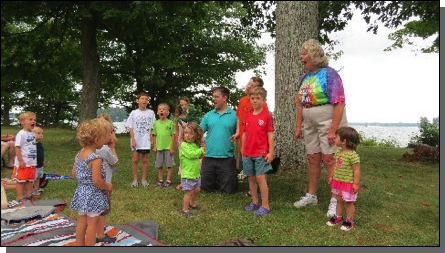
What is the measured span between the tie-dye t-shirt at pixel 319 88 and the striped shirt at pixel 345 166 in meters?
0.45

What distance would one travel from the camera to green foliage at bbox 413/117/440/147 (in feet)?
4.58

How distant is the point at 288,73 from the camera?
4.33 metres

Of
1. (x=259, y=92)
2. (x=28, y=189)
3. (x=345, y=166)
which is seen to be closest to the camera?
(x=345, y=166)

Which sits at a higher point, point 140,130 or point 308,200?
point 140,130

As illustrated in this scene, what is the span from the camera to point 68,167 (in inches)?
302

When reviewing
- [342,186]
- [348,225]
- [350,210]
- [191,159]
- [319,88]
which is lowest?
[348,225]

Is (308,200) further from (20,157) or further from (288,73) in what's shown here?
(20,157)

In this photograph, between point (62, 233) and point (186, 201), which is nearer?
point (62, 233)

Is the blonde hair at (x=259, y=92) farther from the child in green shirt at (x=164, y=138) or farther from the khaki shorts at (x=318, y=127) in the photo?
the child in green shirt at (x=164, y=138)

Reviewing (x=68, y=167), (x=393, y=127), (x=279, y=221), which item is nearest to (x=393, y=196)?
(x=393, y=127)

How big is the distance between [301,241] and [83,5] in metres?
2.36

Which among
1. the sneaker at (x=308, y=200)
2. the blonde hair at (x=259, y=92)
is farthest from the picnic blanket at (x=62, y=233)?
the blonde hair at (x=259, y=92)

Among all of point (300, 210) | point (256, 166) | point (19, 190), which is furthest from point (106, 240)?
point (19, 190)

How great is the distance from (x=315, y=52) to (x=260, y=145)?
1212 millimetres
